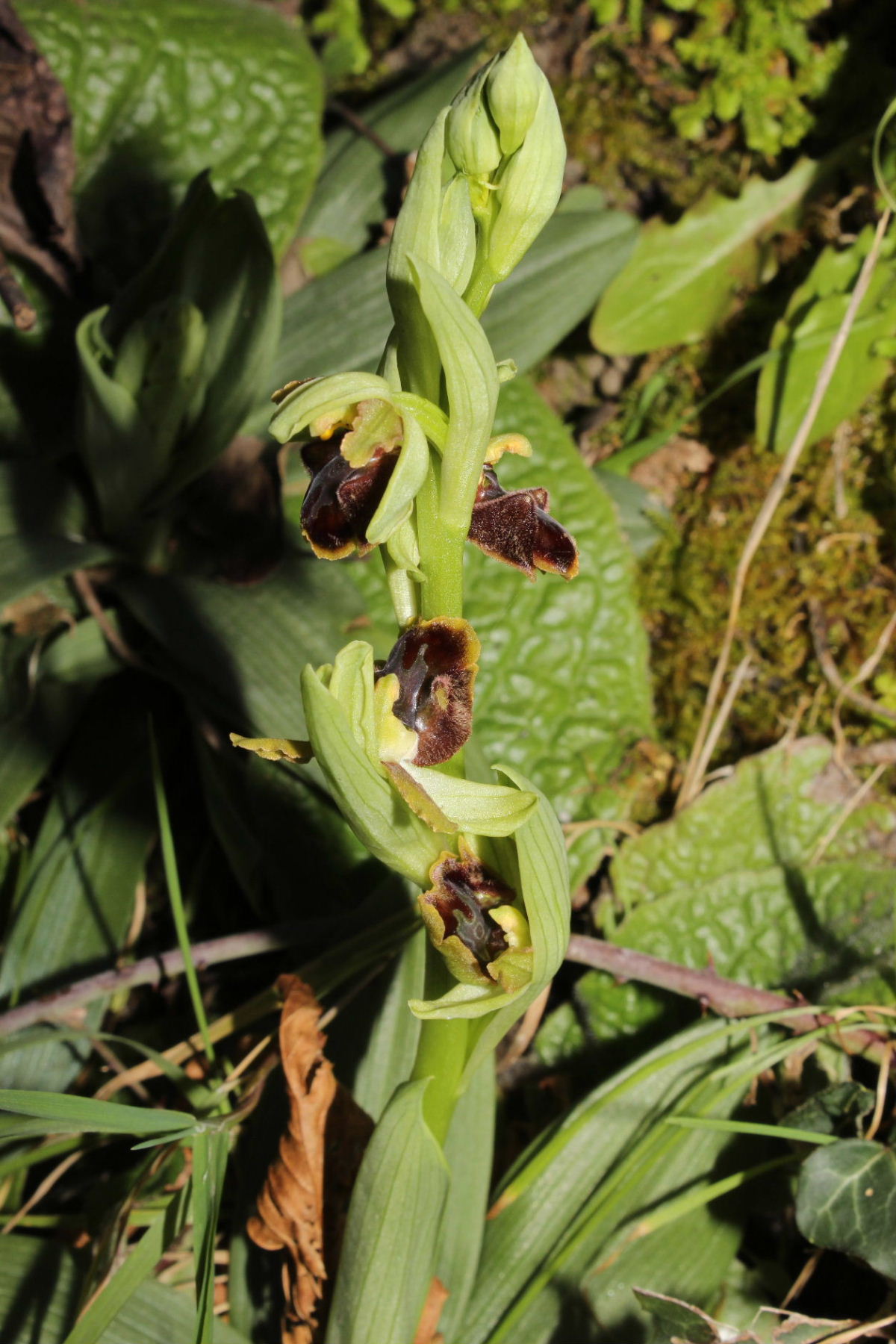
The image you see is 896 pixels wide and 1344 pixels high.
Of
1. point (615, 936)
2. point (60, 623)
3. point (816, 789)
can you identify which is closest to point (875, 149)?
point (816, 789)

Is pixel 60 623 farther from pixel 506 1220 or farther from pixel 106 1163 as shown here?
pixel 506 1220

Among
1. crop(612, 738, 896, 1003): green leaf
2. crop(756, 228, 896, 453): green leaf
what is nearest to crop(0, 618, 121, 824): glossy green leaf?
crop(612, 738, 896, 1003): green leaf

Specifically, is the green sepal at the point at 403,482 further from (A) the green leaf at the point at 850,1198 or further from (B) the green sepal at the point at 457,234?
(A) the green leaf at the point at 850,1198

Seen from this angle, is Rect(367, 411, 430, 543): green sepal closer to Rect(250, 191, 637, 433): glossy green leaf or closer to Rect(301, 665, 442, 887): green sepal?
Rect(301, 665, 442, 887): green sepal

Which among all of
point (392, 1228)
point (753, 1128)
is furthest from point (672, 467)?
point (392, 1228)

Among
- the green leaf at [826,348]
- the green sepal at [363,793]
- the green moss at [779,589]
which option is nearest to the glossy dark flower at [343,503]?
the green sepal at [363,793]

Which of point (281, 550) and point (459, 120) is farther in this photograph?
point (281, 550)
